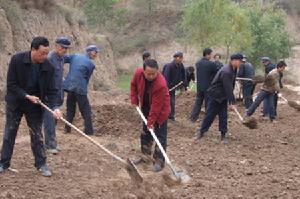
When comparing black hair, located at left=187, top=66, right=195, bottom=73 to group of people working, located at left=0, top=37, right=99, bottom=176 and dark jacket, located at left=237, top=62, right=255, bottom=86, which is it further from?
group of people working, located at left=0, top=37, right=99, bottom=176

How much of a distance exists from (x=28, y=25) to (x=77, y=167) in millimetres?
13971

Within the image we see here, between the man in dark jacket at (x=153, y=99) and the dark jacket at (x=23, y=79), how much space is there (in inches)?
52.2

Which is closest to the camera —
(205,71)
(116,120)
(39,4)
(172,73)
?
(116,120)

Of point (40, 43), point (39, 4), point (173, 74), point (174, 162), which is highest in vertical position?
point (40, 43)

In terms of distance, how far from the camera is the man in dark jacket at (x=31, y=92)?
683 centimetres

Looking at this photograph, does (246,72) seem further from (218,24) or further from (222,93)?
(218,24)

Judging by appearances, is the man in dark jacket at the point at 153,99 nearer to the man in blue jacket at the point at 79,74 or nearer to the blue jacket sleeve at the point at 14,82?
the blue jacket sleeve at the point at 14,82

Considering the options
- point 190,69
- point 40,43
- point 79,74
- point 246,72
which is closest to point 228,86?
point 79,74

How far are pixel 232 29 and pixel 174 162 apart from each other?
24.4 m

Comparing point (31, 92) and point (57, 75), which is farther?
point (57, 75)

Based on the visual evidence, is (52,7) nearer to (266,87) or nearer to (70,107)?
(266,87)

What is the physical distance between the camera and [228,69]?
10.4 meters

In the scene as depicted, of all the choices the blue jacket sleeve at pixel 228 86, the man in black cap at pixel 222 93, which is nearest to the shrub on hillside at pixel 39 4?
the man in black cap at pixel 222 93

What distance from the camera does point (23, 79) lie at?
6.92m
